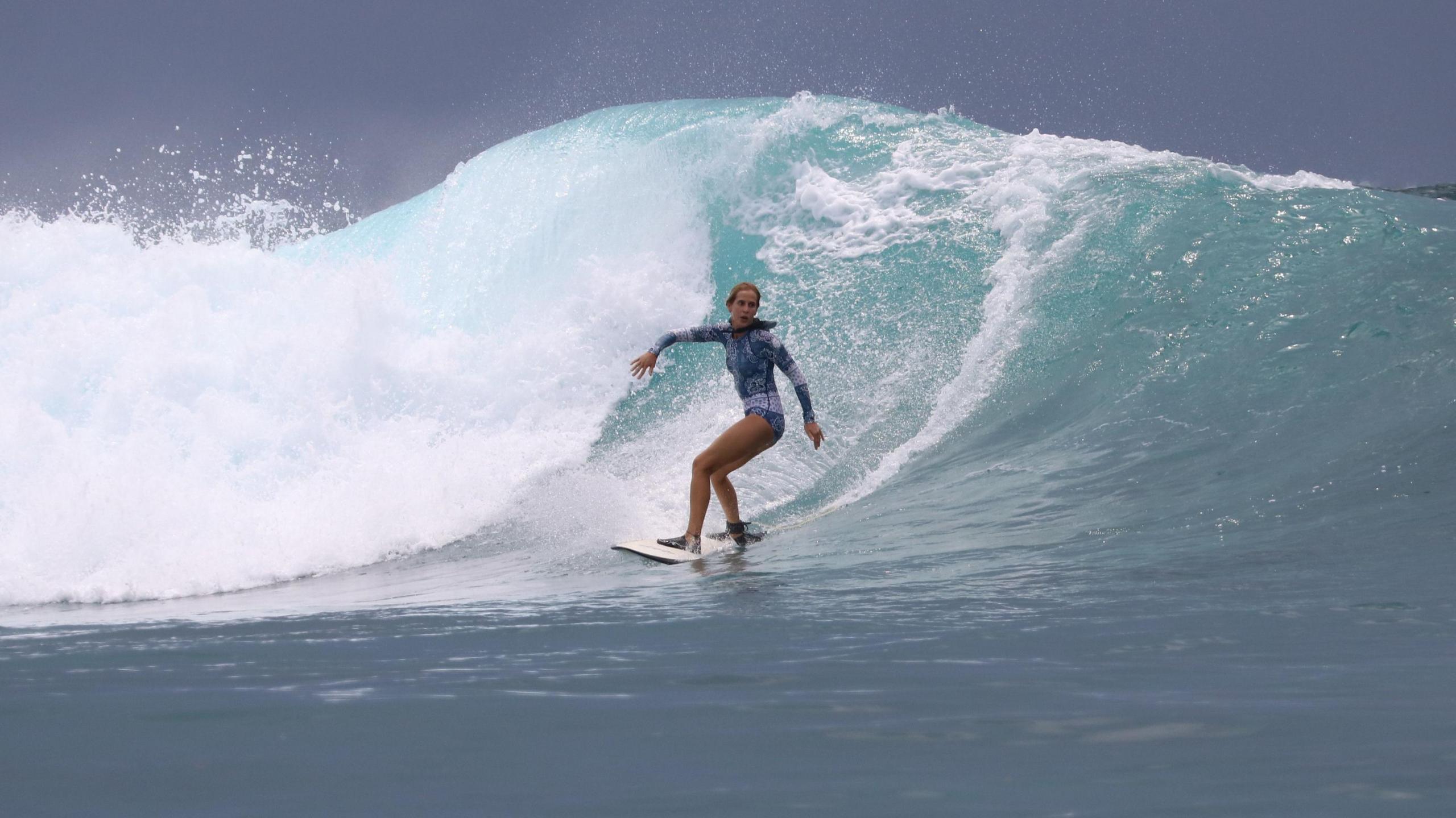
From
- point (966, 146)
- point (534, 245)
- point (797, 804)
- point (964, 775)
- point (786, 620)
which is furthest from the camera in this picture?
point (534, 245)

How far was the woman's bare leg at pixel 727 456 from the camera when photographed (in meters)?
6.64

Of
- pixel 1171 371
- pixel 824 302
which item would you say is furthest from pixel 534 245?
pixel 1171 371

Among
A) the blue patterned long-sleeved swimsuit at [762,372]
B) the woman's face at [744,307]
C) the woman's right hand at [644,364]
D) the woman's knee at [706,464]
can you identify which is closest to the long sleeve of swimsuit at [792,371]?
the blue patterned long-sleeved swimsuit at [762,372]

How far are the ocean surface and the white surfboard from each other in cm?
8

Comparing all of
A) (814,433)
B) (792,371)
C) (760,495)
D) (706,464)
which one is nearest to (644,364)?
(706,464)

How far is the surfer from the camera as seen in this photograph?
21.9 ft

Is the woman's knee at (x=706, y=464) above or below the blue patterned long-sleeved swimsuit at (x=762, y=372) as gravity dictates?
below

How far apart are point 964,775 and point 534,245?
12.2 meters

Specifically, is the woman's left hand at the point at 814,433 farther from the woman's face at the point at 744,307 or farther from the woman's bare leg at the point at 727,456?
the woman's face at the point at 744,307

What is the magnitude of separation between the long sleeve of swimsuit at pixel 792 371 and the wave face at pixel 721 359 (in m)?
0.83

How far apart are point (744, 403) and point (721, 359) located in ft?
13.2

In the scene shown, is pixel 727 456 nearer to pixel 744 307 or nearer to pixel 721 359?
pixel 744 307

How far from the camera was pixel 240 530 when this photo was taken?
7816 mm

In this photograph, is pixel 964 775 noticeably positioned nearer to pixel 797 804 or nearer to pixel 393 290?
pixel 797 804
